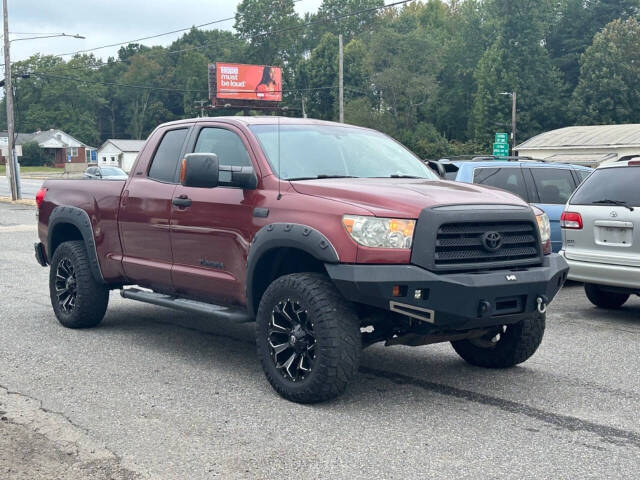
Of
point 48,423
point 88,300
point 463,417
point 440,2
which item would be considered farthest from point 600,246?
point 440,2

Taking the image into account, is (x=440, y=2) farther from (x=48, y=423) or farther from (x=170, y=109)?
(x=48, y=423)

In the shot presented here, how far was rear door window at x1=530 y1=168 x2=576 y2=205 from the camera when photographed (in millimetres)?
11562

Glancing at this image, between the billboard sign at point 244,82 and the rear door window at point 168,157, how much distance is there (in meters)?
60.4

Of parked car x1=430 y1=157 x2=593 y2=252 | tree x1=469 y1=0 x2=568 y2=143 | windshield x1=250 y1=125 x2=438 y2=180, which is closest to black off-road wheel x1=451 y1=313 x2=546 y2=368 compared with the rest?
windshield x1=250 y1=125 x2=438 y2=180

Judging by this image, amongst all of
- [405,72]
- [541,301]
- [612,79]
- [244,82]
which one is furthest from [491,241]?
[405,72]

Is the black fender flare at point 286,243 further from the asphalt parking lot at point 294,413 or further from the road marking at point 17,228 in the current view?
the road marking at point 17,228

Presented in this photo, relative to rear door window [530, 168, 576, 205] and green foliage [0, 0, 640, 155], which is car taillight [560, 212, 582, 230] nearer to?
rear door window [530, 168, 576, 205]

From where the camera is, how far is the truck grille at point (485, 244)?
5328 mm

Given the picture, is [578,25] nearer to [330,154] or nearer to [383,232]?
[330,154]

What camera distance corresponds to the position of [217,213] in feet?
21.0

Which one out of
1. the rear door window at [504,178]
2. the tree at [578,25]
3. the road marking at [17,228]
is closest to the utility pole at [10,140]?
the road marking at [17,228]

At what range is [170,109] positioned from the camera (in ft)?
402

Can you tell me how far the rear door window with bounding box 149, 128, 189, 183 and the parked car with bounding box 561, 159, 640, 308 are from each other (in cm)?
442

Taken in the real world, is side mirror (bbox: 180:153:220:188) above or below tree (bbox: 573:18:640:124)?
below
